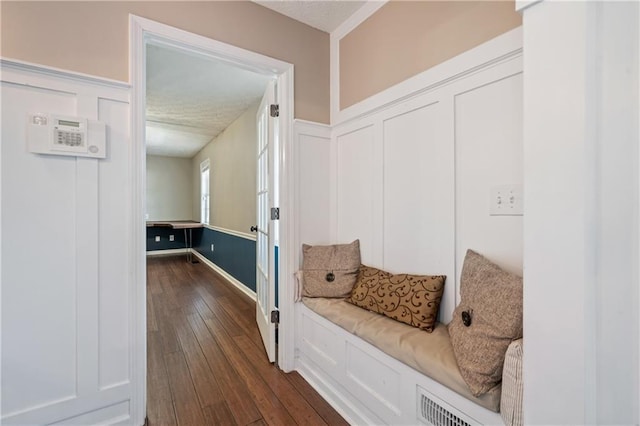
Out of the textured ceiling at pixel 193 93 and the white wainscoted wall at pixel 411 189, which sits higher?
the textured ceiling at pixel 193 93

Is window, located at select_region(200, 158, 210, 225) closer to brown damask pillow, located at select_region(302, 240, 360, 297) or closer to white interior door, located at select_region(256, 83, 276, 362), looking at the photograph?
white interior door, located at select_region(256, 83, 276, 362)

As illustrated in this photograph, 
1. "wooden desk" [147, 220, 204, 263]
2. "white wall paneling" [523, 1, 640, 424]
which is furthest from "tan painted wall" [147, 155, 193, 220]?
"white wall paneling" [523, 1, 640, 424]

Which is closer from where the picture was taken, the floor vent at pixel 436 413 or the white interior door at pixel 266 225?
the floor vent at pixel 436 413

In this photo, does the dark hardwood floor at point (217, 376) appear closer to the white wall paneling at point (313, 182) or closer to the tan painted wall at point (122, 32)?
the white wall paneling at point (313, 182)

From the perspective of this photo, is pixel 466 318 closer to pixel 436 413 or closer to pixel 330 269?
pixel 436 413

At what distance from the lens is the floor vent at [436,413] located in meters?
1.04

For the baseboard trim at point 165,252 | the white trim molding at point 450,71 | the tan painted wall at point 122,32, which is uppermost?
the tan painted wall at point 122,32

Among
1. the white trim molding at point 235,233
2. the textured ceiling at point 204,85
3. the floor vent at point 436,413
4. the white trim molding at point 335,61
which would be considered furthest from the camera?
the white trim molding at point 235,233

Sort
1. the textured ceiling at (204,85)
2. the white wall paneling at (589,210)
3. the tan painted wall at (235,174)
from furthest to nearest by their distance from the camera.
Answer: the tan painted wall at (235,174)
the textured ceiling at (204,85)
the white wall paneling at (589,210)

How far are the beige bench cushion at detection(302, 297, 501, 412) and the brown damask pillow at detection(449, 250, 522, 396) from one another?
0.04 meters

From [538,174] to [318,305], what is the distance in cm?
137

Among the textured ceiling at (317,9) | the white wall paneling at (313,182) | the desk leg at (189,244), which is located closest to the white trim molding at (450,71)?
the white wall paneling at (313,182)

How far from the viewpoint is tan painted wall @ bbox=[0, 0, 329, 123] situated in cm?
123

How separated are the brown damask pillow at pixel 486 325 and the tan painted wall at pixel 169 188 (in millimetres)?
7340
